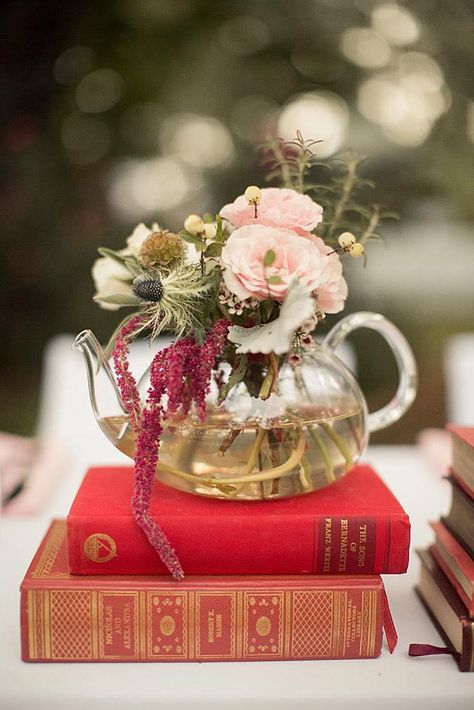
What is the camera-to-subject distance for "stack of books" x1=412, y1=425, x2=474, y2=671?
757 millimetres

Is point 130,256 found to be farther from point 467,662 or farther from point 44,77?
point 44,77

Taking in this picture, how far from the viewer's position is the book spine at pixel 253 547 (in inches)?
30.2

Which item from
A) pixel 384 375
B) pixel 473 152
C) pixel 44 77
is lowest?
pixel 384 375

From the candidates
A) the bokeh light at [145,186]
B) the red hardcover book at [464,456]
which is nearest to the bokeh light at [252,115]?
the bokeh light at [145,186]

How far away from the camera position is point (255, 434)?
789 mm

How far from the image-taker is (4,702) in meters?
0.70

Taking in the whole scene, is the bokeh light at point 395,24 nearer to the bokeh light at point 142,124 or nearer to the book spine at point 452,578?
the bokeh light at point 142,124

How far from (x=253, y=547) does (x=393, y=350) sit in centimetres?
33

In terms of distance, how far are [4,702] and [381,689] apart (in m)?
0.36

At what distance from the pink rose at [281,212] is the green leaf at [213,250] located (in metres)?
0.03

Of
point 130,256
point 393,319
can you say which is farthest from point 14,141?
point 130,256

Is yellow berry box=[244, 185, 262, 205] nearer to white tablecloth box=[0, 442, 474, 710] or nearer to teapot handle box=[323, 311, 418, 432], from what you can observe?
teapot handle box=[323, 311, 418, 432]

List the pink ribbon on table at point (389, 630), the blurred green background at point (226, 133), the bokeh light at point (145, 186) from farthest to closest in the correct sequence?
the bokeh light at point (145, 186) → the blurred green background at point (226, 133) → the pink ribbon on table at point (389, 630)

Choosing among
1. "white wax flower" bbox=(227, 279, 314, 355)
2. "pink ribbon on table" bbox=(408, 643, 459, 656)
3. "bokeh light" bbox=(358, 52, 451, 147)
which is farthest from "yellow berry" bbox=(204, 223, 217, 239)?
"bokeh light" bbox=(358, 52, 451, 147)
